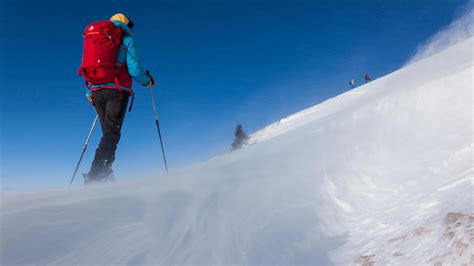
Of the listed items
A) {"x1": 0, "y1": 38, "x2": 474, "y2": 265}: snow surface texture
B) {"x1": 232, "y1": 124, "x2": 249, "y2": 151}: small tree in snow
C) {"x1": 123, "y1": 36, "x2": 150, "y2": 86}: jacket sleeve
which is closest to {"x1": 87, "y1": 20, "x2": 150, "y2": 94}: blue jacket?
{"x1": 123, "y1": 36, "x2": 150, "y2": 86}: jacket sleeve

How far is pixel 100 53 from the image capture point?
3945mm

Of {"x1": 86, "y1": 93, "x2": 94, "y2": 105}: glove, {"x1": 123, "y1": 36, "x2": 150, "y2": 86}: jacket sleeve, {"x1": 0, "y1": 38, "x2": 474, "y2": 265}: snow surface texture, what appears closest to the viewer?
{"x1": 0, "y1": 38, "x2": 474, "y2": 265}: snow surface texture

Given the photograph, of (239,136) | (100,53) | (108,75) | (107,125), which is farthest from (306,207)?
(239,136)

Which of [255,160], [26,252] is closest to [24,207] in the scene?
[26,252]

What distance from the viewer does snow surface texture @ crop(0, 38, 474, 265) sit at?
5.89 feet

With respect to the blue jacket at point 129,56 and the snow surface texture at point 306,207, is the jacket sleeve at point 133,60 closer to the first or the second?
the blue jacket at point 129,56

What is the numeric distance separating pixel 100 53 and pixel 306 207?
3241 millimetres

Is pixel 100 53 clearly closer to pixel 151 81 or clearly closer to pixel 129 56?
pixel 129 56

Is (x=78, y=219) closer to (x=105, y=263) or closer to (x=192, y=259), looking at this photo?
(x=105, y=263)

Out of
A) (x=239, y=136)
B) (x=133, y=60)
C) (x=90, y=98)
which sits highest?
(x=239, y=136)

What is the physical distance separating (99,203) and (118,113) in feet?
6.62

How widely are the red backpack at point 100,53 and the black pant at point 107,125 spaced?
0.21 metres

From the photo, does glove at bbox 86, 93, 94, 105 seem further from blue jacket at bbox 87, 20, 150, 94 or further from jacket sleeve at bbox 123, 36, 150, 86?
jacket sleeve at bbox 123, 36, 150, 86

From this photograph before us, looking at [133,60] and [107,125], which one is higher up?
[133,60]
